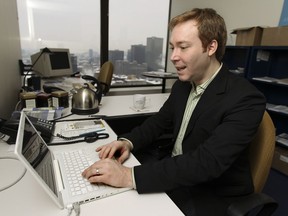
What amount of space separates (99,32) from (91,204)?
11.7ft

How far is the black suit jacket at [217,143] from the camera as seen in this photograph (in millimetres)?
810

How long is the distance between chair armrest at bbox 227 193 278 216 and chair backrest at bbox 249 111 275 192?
0.09m

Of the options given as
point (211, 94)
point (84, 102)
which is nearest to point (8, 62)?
point (84, 102)

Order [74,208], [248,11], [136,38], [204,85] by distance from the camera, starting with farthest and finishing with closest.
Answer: [136,38] < [248,11] < [204,85] < [74,208]

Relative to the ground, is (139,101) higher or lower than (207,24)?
lower

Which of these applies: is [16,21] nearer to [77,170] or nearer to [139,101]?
[139,101]

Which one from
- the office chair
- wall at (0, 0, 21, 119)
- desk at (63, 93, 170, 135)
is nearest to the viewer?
the office chair

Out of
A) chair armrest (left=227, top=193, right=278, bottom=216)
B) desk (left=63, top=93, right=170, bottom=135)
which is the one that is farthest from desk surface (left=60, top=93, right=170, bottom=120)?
chair armrest (left=227, top=193, right=278, bottom=216)

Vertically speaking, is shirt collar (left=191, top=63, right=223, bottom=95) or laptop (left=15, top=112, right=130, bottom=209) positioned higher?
shirt collar (left=191, top=63, right=223, bottom=95)

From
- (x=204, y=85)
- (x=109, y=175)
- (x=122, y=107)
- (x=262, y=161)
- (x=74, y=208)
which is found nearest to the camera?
(x=74, y=208)

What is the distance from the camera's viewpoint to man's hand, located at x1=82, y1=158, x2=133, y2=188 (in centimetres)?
76

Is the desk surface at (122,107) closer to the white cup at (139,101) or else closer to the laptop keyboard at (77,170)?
the white cup at (139,101)

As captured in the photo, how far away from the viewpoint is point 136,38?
405cm

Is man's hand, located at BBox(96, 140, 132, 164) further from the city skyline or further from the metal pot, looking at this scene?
the city skyline
